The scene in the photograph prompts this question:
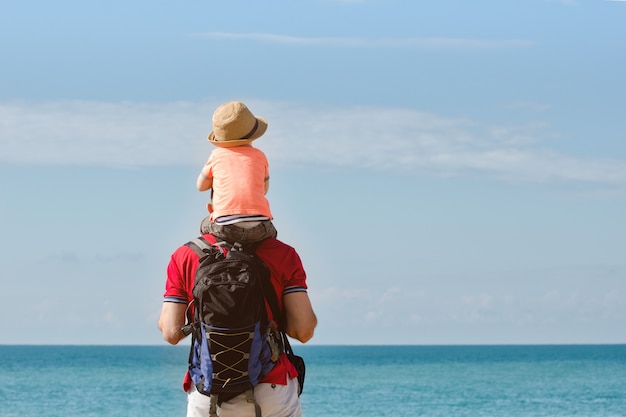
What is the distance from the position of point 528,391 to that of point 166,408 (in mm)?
18225

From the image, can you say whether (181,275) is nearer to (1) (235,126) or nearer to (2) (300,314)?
(2) (300,314)

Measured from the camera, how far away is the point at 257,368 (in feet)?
13.4

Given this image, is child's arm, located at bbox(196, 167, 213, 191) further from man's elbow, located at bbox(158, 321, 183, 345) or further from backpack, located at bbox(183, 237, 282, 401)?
man's elbow, located at bbox(158, 321, 183, 345)

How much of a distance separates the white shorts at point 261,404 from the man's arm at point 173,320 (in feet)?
0.78

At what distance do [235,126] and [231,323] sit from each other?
81 cm

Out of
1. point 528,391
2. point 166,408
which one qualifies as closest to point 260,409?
point 166,408

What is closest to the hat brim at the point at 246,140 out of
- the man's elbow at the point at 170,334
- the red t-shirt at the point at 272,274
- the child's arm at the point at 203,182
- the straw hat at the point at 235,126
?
the straw hat at the point at 235,126

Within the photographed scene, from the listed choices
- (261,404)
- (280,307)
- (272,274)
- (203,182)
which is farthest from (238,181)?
(261,404)

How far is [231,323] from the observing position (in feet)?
13.1

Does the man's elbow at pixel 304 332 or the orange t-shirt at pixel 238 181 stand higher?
the orange t-shirt at pixel 238 181

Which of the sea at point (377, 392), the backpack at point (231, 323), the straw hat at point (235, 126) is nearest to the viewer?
the backpack at point (231, 323)

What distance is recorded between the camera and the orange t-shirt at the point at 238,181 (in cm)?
411

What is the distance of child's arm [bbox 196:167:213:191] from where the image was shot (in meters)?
4.25

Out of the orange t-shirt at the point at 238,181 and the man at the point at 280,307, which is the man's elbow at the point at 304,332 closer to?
the man at the point at 280,307
